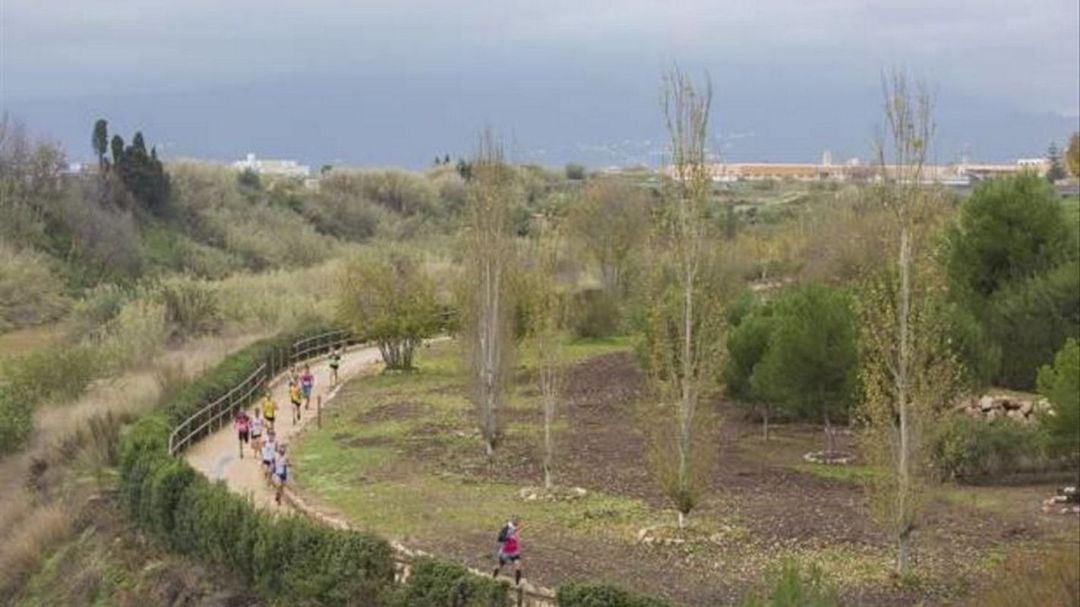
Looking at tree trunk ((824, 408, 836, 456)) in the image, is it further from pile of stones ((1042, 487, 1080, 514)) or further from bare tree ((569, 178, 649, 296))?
bare tree ((569, 178, 649, 296))

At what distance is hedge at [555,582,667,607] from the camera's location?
16375 mm

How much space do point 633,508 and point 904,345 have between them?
24.8 feet

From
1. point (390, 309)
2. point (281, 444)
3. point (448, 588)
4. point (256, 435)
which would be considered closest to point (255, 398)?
point (390, 309)

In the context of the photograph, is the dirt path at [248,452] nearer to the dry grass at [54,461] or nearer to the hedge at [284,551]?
the hedge at [284,551]

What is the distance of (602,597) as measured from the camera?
1661cm

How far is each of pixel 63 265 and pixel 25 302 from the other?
7.96 m

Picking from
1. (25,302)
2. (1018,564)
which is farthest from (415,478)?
(25,302)

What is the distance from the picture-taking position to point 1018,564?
634 inches

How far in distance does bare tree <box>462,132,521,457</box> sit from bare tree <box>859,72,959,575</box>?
40.2ft

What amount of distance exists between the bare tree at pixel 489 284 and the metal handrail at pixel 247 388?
7.46m

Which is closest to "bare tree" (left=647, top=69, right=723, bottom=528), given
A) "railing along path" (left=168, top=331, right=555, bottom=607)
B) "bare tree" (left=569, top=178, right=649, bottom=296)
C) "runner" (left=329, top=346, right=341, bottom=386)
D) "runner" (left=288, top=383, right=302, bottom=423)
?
"railing along path" (left=168, top=331, right=555, bottom=607)

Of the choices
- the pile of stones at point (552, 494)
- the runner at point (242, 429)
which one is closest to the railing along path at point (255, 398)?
the runner at point (242, 429)

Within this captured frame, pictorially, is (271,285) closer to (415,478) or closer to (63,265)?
(63,265)

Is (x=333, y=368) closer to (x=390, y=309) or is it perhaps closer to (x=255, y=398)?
(x=390, y=309)
